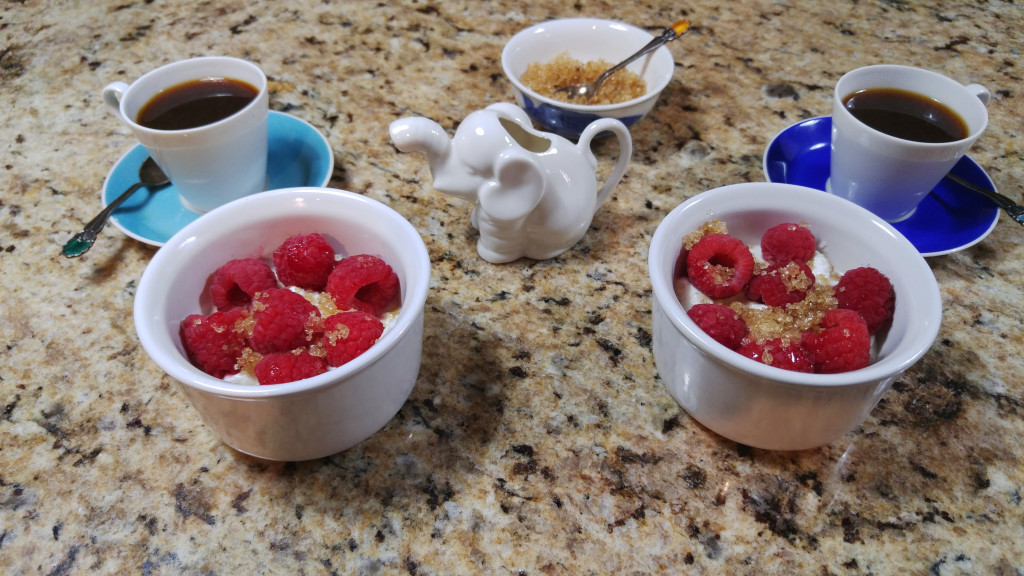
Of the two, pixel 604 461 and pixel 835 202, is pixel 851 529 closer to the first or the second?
pixel 604 461

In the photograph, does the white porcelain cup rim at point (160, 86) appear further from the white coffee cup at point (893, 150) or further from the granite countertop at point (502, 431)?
the white coffee cup at point (893, 150)

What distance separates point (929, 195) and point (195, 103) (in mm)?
1153

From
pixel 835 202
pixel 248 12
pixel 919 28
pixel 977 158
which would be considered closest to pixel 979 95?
pixel 977 158

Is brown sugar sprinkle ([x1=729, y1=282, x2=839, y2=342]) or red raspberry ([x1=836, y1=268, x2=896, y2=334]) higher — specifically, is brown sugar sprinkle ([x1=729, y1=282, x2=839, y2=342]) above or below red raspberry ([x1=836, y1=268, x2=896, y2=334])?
below

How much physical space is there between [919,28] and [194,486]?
5.37 feet

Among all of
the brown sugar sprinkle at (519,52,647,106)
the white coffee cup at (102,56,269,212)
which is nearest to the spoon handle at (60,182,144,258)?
the white coffee cup at (102,56,269,212)

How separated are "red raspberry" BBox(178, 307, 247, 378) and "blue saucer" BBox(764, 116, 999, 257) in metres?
0.80

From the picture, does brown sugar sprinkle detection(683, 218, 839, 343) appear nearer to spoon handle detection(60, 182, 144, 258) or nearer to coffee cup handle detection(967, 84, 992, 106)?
coffee cup handle detection(967, 84, 992, 106)

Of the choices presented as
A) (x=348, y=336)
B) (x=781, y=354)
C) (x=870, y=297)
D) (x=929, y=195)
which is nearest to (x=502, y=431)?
(x=348, y=336)

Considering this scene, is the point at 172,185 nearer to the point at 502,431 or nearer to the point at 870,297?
the point at 502,431

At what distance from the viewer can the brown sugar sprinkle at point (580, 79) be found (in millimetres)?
1205

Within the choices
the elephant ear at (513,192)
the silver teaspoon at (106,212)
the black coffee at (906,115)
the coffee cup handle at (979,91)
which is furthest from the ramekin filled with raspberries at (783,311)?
the silver teaspoon at (106,212)

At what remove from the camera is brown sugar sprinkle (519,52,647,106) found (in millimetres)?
1205

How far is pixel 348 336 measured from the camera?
71 cm
